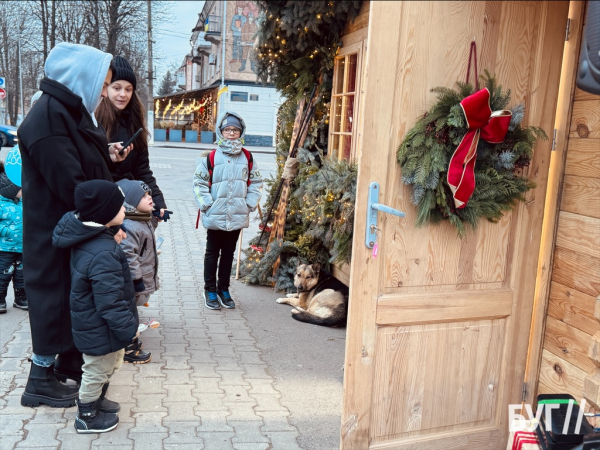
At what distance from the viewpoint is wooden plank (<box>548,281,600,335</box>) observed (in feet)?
9.57

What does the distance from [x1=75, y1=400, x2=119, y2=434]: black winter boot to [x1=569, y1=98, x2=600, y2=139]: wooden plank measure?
119 inches

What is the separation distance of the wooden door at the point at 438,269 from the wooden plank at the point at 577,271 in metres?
0.14

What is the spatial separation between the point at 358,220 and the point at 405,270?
393mm

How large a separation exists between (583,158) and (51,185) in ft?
9.20

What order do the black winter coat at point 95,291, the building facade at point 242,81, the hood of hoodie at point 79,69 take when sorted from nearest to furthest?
1. the black winter coat at point 95,291
2. the hood of hoodie at point 79,69
3. the building facade at point 242,81

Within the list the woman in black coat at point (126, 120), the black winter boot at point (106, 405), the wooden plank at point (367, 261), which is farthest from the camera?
the woman in black coat at point (126, 120)

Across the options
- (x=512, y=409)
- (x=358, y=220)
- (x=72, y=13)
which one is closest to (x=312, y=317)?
(x=512, y=409)

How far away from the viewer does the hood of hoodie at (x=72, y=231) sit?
3.02 m

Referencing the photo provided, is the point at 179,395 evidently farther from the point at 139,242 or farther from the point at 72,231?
the point at 72,231

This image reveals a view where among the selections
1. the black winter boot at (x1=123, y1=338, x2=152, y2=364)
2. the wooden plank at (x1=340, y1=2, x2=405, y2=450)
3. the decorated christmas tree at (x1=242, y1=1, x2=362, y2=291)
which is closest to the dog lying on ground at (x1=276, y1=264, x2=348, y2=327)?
the decorated christmas tree at (x1=242, y1=1, x2=362, y2=291)

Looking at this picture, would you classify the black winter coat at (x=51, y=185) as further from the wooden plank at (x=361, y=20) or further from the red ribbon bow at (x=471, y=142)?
the wooden plank at (x=361, y=20)

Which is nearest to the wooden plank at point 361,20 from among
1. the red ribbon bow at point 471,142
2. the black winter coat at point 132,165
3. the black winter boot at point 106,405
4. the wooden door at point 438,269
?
the black winter coat at point 132,165

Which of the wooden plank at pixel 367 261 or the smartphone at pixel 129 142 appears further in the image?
the smartphone at pixel 129 142

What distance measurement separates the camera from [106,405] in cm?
341
